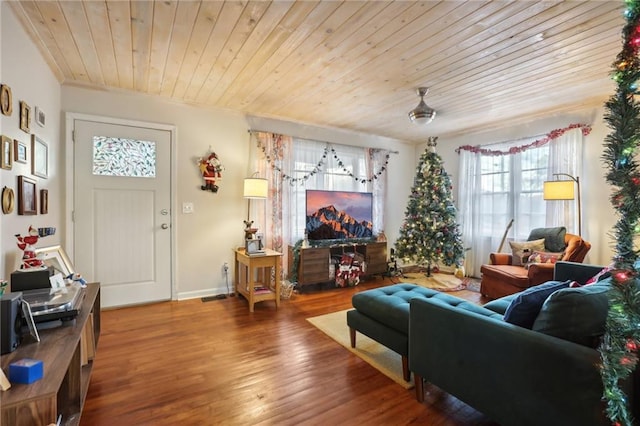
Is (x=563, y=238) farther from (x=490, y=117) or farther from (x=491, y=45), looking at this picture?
(x=491, y=45)

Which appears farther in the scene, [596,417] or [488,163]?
[488,163]

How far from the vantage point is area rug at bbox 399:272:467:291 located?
4305 mm

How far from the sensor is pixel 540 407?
1.23m

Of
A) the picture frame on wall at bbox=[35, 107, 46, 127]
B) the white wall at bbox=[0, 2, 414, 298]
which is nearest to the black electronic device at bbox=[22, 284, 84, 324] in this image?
the white wall at bbox=[0, 2, 414, 298]

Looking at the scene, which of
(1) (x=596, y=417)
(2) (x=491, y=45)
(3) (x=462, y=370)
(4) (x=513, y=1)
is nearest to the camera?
(1) (x=596, y=417)

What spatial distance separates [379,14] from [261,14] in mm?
771

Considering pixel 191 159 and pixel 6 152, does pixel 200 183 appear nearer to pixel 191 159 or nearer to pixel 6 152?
pixel 191 159

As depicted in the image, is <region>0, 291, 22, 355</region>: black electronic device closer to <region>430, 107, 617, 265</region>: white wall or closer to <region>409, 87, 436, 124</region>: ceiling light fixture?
<region>409, 87, 436, 124</region>: ceiling light fixture

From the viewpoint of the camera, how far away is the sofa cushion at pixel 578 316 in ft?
4.05

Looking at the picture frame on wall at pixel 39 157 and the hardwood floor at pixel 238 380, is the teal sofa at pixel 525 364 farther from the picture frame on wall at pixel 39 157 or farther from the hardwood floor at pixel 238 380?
the picture frame on wall at pixel 39 157

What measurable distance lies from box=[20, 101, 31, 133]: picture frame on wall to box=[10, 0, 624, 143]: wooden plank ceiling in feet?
1.80

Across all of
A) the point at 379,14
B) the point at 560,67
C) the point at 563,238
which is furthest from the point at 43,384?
the point at 563,238

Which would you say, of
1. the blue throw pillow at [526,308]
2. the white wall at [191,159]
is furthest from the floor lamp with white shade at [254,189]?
the blue throw pillow at [526,308]

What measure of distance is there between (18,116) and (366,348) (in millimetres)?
3037
